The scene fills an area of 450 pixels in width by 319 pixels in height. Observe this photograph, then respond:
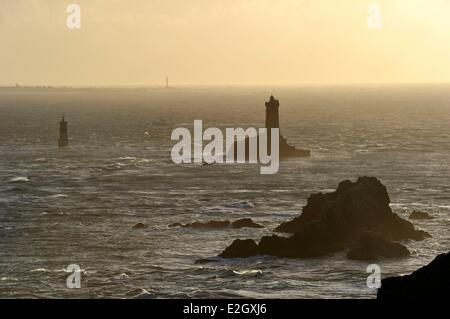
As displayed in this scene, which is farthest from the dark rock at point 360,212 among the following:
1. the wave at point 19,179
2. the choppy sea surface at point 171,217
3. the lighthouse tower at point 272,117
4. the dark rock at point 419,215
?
the lighthouse tower at point 272,117

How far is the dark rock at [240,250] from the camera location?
70.9 metres

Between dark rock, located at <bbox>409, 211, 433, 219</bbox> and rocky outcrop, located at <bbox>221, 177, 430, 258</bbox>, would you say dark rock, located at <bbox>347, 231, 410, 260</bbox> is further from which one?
dark rock, located at <bbox>409, 211, 433, 219</bbox>

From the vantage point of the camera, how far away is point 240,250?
71000mm

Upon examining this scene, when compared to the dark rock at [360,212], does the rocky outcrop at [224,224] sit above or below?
below

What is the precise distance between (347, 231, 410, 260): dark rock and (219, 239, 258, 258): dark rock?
7909 millimetres

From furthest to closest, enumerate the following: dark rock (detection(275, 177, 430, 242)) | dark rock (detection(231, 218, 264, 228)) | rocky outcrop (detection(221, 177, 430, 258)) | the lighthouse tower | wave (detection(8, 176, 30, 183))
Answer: the lighthouse tower, wave (detection(8, 176, 30, 183)), dark rock (detection(231, 218, 264, 228)), dark rock (detection(275, 177, 430, 242)), rocky outcrop (detection(221, 177, 430, 258))

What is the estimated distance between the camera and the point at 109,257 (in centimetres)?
7231

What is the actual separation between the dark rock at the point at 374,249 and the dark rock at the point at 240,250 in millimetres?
7909

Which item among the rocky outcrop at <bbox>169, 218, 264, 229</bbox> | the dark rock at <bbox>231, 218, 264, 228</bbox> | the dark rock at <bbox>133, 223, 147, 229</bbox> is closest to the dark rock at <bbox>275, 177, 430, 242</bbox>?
the dark rock at <bbox>231, 218, 264, 228</bbox>

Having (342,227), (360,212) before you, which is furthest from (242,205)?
(342,227)

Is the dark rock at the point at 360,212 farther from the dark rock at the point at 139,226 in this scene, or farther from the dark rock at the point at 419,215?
the dark rock at the point at 139,226

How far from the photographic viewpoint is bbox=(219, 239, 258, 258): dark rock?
233ft

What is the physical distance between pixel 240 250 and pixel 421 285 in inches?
1419

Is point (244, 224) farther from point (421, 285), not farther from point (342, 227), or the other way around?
point (421, 285)
